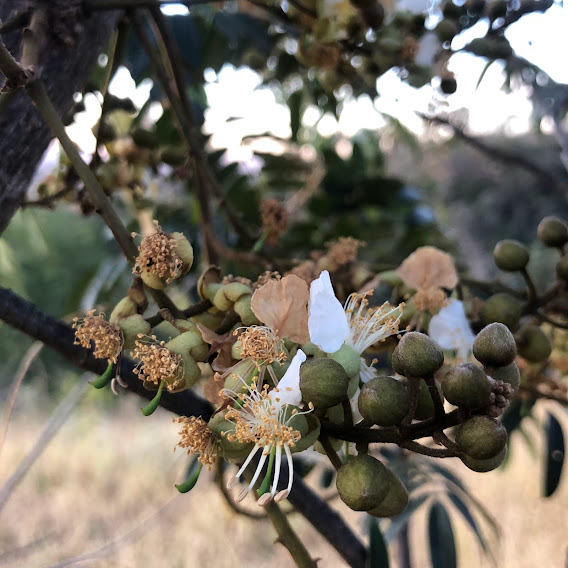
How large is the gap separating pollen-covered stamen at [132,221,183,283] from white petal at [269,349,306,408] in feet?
0.35

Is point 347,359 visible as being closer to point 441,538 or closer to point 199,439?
point 199,439

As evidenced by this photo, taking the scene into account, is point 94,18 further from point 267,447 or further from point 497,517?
point 497,517

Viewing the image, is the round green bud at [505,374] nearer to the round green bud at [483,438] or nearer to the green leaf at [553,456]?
the round green bud at [483,438]

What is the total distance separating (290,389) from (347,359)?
4cm

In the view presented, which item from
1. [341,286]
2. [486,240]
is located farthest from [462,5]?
[486,240]

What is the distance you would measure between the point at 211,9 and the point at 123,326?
2.51ft

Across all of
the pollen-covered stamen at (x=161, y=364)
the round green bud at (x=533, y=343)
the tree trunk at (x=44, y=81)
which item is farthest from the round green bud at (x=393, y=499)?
the tree trunk at (x=44, y=81)

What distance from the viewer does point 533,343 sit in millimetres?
565

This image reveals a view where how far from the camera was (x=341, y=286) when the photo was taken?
0.59m

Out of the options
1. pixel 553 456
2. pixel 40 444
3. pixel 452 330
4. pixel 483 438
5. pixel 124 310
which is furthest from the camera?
pixel 553 456

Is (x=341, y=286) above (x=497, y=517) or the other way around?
above

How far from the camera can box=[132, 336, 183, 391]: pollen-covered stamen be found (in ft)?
1.24

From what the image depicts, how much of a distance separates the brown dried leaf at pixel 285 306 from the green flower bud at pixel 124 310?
94 millimetres

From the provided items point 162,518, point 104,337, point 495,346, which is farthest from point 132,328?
point 162,518
